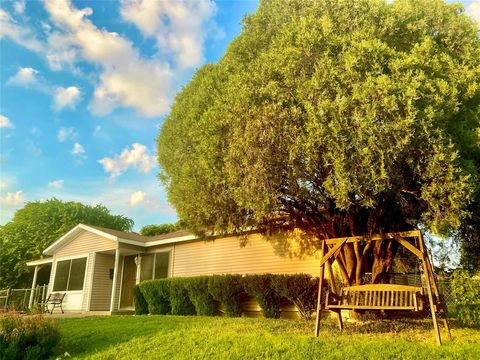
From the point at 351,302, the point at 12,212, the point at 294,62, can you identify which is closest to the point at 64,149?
the point at 294,62

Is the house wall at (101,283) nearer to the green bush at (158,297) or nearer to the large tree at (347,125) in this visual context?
the green bush at (158,297)

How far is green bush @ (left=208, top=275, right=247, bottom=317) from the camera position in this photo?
1189 cm

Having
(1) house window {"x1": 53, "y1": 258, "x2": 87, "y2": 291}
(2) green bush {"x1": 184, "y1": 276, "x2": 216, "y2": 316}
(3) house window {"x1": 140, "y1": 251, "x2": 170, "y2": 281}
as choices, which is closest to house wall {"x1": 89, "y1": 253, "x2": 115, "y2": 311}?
(1) house window {"x1": 53, "y1": 258, "x2": 87, "y2": 291}

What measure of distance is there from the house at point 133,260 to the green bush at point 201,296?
5.14 ft

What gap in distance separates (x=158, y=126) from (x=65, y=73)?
3.90 meters

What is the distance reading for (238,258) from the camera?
1369 cm

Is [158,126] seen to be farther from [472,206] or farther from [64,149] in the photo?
[472,206]

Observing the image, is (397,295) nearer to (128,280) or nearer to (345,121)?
(345,121)

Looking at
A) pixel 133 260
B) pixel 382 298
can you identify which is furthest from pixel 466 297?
pixel 133 260

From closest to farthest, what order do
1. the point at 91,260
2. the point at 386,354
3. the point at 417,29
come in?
the point at 386,354, the point at 417,29, the point at 91,260

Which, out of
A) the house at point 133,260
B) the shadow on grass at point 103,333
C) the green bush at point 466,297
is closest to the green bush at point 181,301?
the house at point 133,260

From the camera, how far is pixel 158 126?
42.7 ft

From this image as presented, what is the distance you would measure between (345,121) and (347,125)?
86 millimetres

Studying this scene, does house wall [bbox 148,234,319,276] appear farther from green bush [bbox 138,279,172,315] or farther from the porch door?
the porch door
